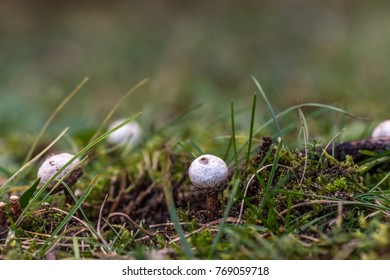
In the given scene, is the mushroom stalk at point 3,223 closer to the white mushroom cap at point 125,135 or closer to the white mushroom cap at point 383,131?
the white mushroom cap at point 125,135

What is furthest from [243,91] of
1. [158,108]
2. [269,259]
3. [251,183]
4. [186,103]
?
[269,259]

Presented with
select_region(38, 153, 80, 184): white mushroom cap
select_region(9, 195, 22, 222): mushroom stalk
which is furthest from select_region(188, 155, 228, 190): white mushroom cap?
select_region(9, 195, 22, 222): mushroom stalk

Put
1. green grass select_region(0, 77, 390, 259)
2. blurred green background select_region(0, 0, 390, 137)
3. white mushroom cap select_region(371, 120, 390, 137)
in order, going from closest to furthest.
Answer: green grass select_region(0, 77, 390, 259) → white mushroom cap select_region(371, 120, 390, 137) → blurred green background select_region(0, 0, 390, 137)

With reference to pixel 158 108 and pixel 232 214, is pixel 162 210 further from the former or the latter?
pixel 158 108

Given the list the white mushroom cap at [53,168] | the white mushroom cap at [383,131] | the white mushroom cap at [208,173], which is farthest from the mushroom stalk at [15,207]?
the white mushroom cap at [383,131]

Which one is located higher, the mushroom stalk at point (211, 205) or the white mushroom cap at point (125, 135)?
the white mushroom cap at point (125, 135)

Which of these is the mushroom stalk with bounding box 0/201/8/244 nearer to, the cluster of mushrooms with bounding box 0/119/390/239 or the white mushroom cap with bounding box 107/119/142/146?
the cluster of mushrooms with bounding box 0/119/390/239
